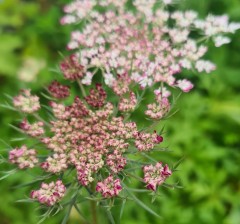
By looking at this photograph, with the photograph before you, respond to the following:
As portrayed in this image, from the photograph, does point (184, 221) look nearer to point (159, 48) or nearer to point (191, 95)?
point (191, 95)

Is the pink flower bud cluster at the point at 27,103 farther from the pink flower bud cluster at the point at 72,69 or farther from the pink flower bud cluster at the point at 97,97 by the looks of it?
the pink flower bud cluster at the point at 97,97

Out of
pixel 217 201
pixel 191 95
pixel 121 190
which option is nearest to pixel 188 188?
pixel 217 201

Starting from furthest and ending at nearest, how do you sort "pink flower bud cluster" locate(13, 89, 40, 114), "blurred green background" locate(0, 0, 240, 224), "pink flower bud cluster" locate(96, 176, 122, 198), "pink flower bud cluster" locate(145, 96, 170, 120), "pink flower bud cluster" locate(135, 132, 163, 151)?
"blurred green background" locate(0, 0, 240, 224)
"pink flower bud cluster" locate(13, 89, 40, 114)
"pink flower bud cluster" locate(145, 96, 170, 120)
"pink flower bud cluster" locate(135, 132, 163, 151)
"pink flower bud cluster" locate(96, 176, 122, 198)

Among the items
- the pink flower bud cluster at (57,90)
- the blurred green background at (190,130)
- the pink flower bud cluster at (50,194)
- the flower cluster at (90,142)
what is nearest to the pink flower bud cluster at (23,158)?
the flower cluster at (90,142)

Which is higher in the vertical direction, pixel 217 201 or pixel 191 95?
pixel 191 95

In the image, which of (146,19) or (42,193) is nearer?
(42,193)

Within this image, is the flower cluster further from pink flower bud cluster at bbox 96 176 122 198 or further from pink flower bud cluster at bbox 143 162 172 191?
pink flower bud cluster at bbox 143 162 172 191

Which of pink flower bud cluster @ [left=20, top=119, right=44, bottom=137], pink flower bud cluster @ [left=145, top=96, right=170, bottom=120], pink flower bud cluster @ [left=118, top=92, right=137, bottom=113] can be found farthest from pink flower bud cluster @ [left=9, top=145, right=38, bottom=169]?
pink flower bud cluster @ [left=145, top=96, right=170, bottom=120]

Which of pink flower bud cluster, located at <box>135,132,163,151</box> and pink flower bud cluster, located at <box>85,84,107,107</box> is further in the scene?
pink flower bud cluster, located at <box>85,84,107,107</box>
